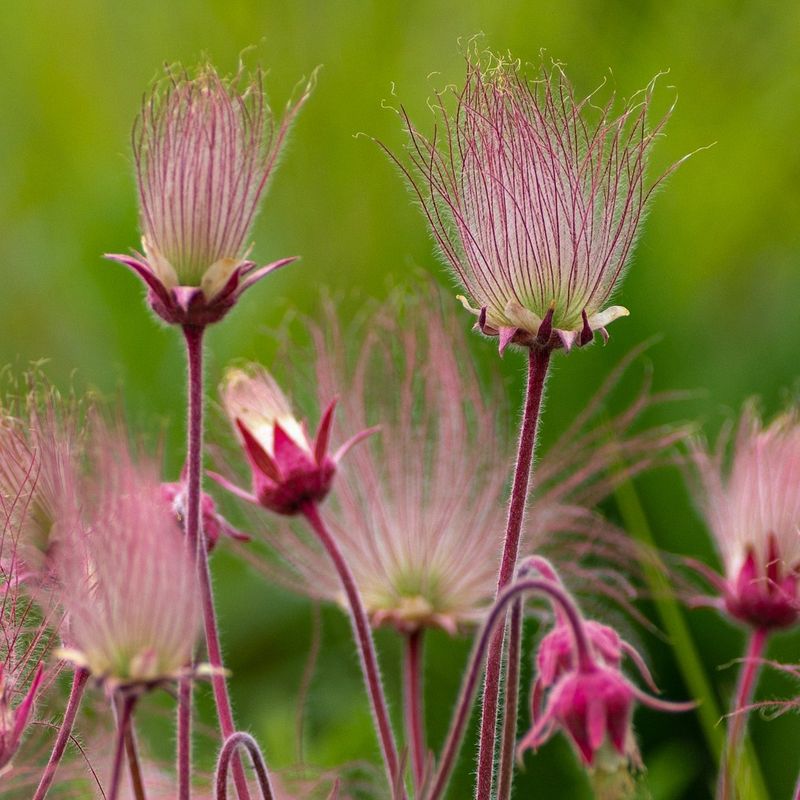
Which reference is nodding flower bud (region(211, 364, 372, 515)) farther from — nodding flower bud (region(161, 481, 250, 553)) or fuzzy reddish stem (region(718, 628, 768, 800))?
fuzzy reddish stem (region(718, 628, 768, 800))

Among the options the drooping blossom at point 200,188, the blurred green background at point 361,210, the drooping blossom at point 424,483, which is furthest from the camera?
the blurred green background at point 361,210

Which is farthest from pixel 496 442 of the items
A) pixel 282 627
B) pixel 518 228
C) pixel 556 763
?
pixel 282 627

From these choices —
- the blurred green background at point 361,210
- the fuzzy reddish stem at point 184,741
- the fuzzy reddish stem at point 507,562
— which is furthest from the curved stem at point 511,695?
the blurred green background at point 361,210

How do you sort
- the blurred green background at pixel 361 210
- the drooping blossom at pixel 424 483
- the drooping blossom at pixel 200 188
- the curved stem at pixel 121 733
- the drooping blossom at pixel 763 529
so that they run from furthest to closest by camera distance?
the blurred green background at pixel 361 210
the drooping blossom at pixel 424 483
the drooping blossom at pixel 763 529
the drooping blossom at pixel 200 188
the curved stem at pixel 121 733

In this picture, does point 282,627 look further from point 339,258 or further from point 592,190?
point 592,190

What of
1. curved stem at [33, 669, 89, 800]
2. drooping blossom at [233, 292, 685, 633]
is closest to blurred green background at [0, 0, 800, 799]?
drooping blossom at [233, 292, 685, 633]

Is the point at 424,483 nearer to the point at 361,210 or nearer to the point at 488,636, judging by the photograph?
the point at 488,636

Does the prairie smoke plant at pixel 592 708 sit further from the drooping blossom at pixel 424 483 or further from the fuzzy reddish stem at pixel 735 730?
the drooping blossom at pixel 424 483
